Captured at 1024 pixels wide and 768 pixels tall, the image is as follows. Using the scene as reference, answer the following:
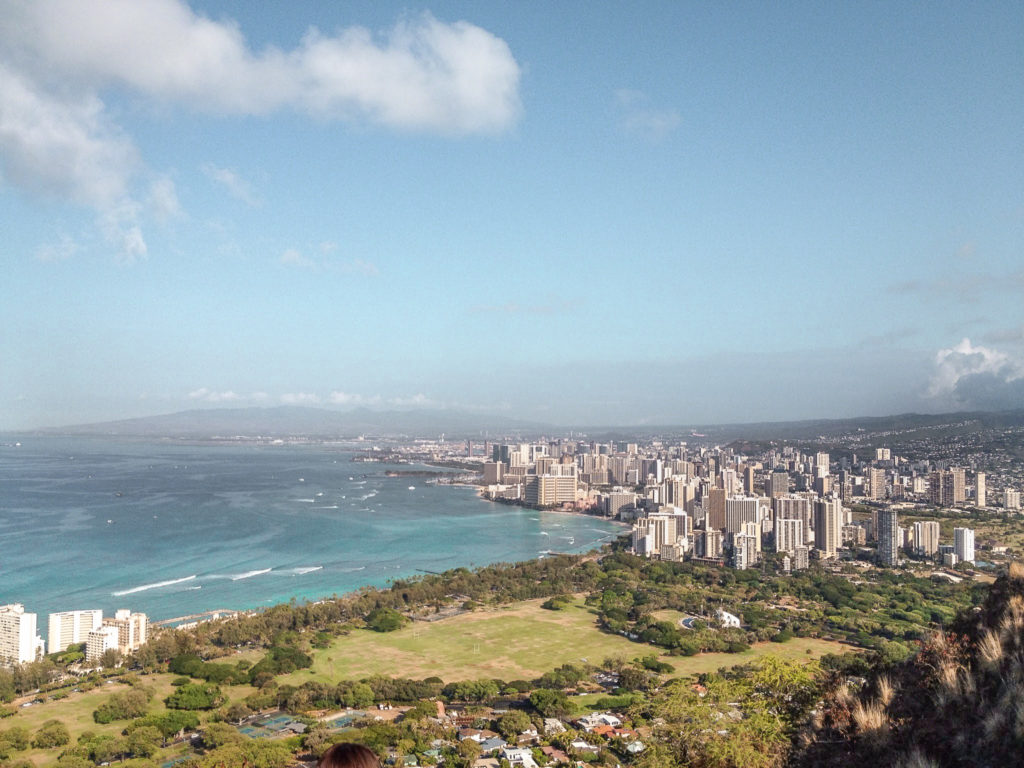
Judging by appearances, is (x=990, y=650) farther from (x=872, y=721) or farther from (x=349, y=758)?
(x=349, y=758)

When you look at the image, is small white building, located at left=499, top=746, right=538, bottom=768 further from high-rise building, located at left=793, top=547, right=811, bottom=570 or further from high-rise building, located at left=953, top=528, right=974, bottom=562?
high-rise building, located at left=953, top=528, right=974, bottom=562

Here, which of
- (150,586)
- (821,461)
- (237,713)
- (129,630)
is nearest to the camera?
(237,713)

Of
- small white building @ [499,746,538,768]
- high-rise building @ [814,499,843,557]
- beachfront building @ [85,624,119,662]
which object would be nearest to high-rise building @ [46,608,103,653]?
beachfront building @ [85,624,119,662]

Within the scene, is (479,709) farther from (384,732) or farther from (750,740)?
(750,740)

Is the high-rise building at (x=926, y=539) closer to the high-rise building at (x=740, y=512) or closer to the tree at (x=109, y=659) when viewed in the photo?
the high-rise building at (x=740, y=512)

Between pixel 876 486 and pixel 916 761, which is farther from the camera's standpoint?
pixel 876 486

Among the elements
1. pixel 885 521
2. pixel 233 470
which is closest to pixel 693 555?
pixel 885 521

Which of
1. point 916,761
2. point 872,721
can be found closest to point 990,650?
point 872,721
